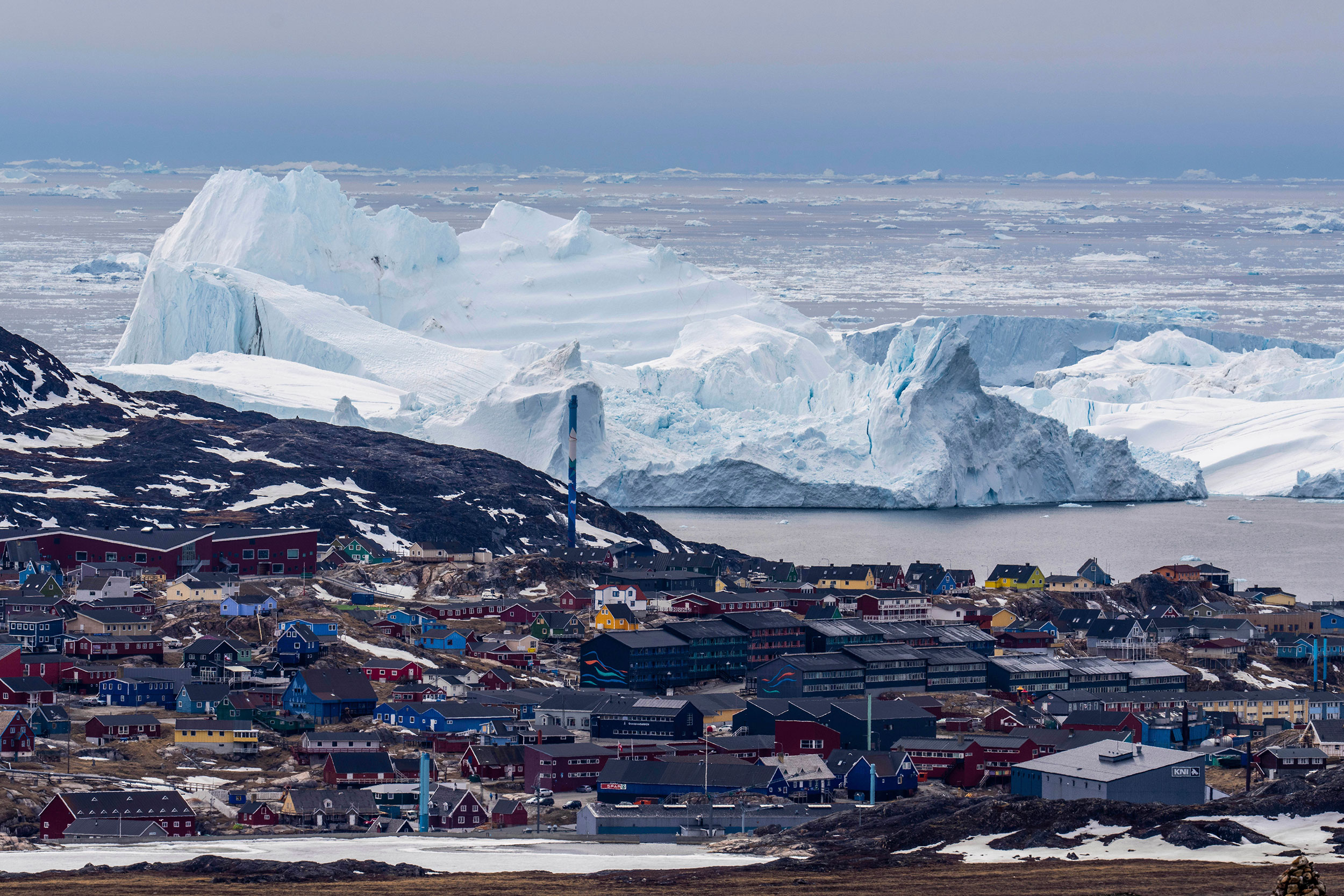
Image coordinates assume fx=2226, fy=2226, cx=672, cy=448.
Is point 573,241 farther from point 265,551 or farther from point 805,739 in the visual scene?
point 805,739

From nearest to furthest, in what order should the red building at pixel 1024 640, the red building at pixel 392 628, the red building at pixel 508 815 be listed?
the red building at pixel 508 815 → the red building at pixel 392 628 → the red building at pixel 1024 640

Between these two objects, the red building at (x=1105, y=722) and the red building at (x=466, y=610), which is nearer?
the red building at (x=1105, y=722)

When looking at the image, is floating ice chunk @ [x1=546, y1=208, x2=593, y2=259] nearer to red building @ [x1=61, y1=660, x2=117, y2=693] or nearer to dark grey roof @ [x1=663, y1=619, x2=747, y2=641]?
dark grey roof @ [x1=663, y1=619, x2=747, y2=641]

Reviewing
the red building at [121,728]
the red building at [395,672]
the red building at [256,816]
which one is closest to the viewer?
the red building at [256,816]

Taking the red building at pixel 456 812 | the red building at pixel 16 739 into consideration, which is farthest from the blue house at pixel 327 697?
the red building at pixel 456 812

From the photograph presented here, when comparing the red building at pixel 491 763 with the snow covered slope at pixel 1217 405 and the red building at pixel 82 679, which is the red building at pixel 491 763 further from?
the snow covered slope at pixel 1217 405

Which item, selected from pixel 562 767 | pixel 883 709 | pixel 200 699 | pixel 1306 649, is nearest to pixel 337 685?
pixel 200 699

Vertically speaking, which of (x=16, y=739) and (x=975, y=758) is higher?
(x=16, y=739)
